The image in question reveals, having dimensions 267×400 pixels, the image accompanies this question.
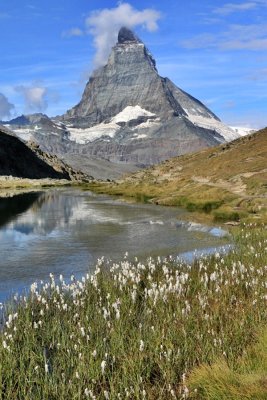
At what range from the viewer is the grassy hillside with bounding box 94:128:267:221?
57416mm

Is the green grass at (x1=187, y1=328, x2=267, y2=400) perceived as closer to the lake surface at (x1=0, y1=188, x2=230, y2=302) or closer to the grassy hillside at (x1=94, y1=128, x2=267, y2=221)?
the lake surface at (x1=0, y1=188, x2=230, y2=302)

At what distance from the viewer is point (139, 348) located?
1270cm

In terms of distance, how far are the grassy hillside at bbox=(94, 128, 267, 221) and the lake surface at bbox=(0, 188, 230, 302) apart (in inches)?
257

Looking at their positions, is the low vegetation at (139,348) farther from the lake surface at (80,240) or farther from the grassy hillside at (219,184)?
the grassy hillside at (219,184)

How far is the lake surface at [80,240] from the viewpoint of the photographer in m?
26.7

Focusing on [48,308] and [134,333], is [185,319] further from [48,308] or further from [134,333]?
[48,308]

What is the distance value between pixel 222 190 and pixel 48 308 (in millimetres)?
57550

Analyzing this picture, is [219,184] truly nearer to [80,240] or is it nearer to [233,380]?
[80,240]

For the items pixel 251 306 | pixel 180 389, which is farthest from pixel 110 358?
pixel 251 306

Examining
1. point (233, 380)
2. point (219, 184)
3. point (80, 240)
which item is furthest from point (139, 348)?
point (219, 184)

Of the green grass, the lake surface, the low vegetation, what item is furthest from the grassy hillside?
the green grass

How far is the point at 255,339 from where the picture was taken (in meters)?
13.4

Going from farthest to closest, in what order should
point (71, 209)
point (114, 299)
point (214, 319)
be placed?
1. point (71, 209)
2. point (114, 299)
3. point (214, 319)

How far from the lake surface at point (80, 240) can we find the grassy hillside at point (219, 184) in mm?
6524
